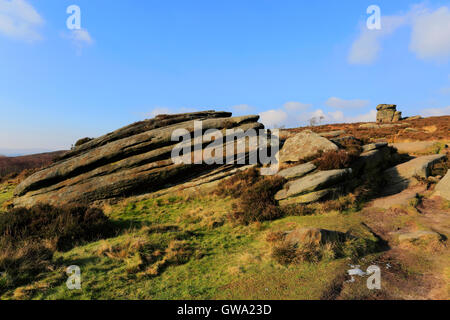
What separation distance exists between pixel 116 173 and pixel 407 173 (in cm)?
2030

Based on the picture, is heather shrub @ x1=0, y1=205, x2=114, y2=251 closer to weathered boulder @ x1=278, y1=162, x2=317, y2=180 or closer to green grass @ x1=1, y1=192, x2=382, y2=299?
green grass @ x1=1, y1=192, x2=382, y2=299

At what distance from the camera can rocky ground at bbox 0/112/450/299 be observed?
5.70m

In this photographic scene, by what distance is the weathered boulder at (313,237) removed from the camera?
717 centimetres

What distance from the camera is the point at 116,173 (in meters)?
15.6

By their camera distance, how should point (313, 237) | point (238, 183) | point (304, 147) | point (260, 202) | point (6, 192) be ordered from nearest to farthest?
point (313, 237) → point (260, 202) → point (238, 183) → point (304, 147) → point (6, 192)

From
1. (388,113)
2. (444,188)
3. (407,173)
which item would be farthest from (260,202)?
(388,113)

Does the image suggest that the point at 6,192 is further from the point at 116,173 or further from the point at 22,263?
the point at 22,263

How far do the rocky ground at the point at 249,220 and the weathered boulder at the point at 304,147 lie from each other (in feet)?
0.27

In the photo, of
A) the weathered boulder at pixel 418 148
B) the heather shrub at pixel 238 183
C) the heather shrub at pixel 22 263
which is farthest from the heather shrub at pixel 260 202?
the weathered boulder at pixel 418 148

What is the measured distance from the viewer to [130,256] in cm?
715

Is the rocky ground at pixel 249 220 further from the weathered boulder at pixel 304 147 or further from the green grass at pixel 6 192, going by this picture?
the green grass at pixel 6 192

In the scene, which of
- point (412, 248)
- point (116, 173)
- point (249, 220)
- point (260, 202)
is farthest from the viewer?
point (116, 173)

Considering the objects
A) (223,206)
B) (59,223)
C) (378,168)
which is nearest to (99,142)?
(59,223)
